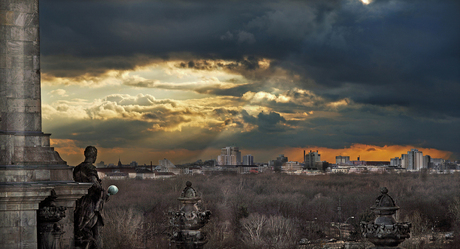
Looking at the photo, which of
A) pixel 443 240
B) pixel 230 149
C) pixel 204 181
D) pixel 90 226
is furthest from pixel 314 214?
pixel 90 226

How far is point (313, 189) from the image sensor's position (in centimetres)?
11669

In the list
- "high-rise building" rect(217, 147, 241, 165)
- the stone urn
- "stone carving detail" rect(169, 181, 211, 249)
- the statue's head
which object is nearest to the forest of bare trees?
"high-rise building" rect(217, 147, 241, 165)

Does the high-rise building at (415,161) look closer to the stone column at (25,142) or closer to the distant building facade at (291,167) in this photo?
the distant building facade at (291,167)

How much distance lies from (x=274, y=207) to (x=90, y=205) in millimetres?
85507

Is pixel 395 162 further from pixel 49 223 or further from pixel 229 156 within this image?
pixel 49 223

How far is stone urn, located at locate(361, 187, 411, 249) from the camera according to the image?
29.0ft

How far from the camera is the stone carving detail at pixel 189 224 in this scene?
947cm

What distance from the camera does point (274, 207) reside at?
9331 cm

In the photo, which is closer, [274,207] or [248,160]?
[274,207]

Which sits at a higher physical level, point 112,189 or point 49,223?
point 112,189

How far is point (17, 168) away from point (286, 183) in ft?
392

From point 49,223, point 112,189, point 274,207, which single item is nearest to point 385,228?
point 112,189

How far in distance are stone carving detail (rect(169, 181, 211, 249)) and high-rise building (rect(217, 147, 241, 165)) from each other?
13324 centimetres

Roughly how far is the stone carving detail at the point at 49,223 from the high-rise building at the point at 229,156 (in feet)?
441
